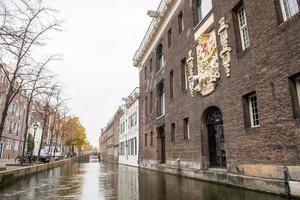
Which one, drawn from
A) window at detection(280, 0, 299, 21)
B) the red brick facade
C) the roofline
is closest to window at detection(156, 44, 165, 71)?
the roofline

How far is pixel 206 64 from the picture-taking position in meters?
13.6

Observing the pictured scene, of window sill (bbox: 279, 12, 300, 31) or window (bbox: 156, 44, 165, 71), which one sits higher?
window (bbox: 156, 44, 165, 71)

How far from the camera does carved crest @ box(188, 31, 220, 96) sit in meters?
12.8

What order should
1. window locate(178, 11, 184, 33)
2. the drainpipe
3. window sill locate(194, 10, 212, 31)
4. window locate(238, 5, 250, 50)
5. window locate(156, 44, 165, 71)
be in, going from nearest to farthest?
the drainpipe → window locate(238, 5, 250, 50) → window sill locate(194, 10, 212, 31) → window locate(178, 11, 184, 33) → window locate(156, 44, 165, 71)

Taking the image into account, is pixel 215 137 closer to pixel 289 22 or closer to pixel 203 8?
pixel 289 22

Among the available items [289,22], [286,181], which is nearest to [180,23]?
[289,22]

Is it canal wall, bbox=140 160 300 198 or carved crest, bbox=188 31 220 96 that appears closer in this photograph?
canal wall, bbox=140 160 300 198

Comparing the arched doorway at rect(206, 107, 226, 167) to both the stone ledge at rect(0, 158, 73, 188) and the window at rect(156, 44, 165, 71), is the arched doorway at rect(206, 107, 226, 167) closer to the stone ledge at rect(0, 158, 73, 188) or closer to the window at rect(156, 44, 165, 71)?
the stone ledge at rect(0, 158, 73, 188)

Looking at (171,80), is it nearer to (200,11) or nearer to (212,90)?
(200,11)

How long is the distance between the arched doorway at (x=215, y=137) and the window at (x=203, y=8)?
5.78 m

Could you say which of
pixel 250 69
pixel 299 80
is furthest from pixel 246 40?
pixel 299 80

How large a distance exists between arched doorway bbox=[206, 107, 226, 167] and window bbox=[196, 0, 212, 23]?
19.0ft

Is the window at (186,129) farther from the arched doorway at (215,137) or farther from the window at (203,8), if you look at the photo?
the window at (203,8)

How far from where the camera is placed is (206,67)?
13.6 metres
